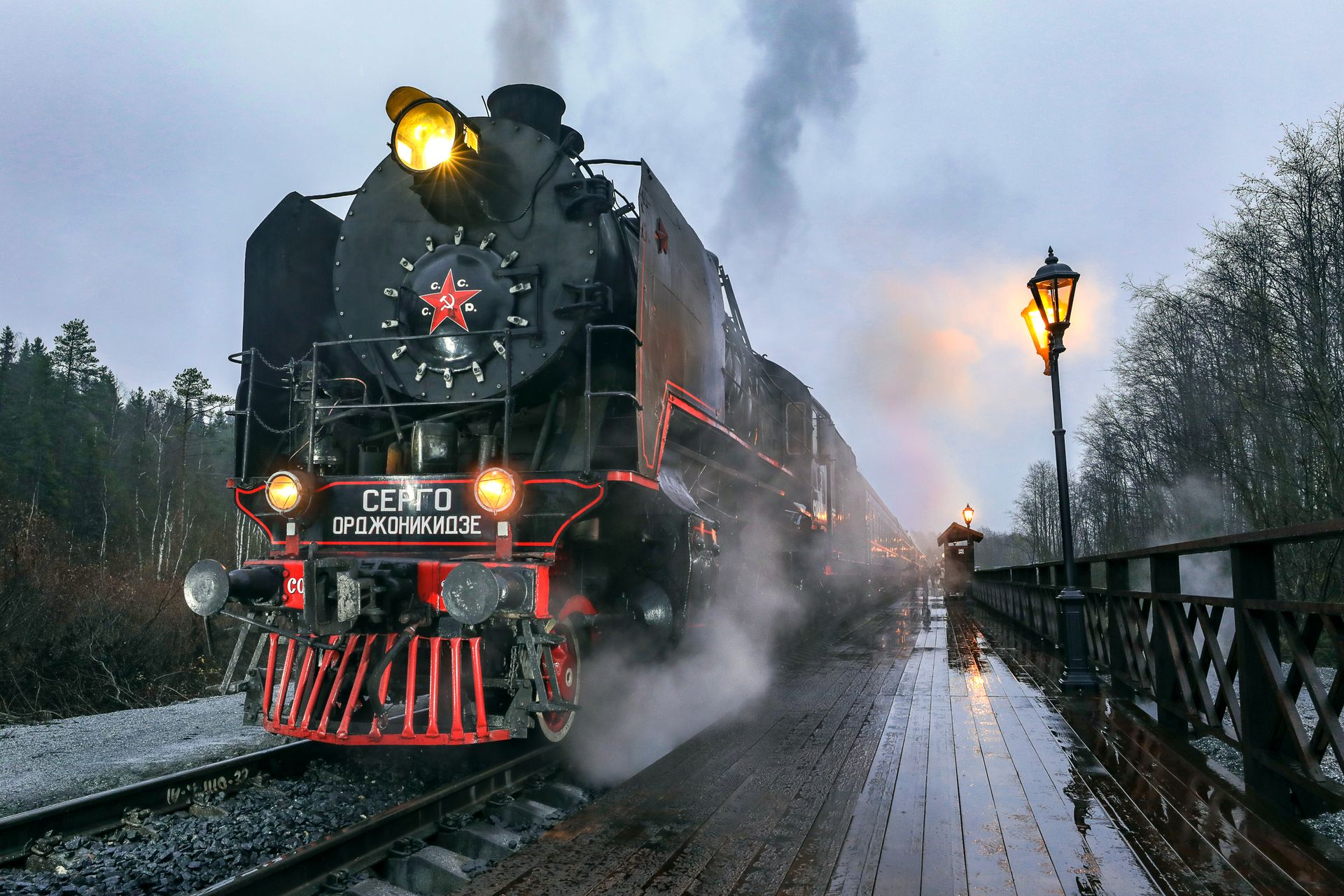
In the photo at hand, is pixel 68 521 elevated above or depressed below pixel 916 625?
above

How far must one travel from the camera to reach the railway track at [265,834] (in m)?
2.51

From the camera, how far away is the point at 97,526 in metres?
25.4

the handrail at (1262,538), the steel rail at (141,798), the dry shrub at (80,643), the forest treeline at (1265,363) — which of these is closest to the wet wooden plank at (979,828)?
the handrail at (1262,538)

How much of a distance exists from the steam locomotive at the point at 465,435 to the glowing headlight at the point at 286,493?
0.05 feet

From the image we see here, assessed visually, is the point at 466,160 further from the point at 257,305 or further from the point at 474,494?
the point at 474,494

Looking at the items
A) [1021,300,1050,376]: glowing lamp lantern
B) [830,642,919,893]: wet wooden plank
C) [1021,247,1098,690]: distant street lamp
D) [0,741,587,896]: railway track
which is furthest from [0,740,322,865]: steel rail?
[1021,300,1050,376]: glowing lamp lantern

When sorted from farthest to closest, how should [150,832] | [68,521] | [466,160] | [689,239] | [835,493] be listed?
[68,521] → [835,493] → [689,239] → [466,160] → [150,832]

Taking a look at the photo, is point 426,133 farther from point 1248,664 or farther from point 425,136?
point 1248,664

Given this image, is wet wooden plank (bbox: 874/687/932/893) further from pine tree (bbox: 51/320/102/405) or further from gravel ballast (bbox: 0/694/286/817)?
pine tree (bbox: 51/320/102/405)

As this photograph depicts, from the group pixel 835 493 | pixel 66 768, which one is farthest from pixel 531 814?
pixel 835 493

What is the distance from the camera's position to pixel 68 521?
79.7ft

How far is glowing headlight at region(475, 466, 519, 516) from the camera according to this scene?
11.7ft

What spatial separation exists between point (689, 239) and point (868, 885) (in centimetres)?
399

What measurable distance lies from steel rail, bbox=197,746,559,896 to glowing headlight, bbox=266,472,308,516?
1.56 m
